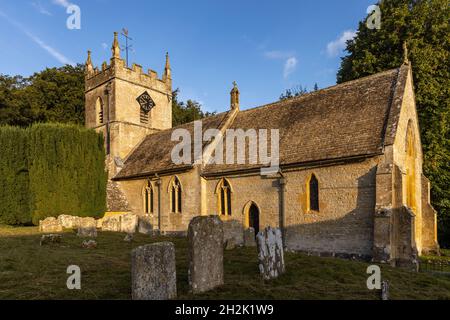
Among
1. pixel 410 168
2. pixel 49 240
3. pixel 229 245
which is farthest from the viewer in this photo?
pixel 410 168

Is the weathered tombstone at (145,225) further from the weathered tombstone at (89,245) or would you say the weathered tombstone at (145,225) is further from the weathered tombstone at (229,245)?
the weathered tombstone at (229,245)

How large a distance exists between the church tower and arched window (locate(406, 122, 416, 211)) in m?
20.7

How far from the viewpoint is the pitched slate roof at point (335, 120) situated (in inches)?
590

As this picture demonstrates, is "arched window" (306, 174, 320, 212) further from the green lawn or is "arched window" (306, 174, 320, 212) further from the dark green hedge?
the dark green hedge

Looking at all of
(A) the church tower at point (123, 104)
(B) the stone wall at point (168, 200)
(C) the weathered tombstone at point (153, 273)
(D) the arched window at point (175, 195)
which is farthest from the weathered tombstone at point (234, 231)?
(A) the church tower at point (123, 104)

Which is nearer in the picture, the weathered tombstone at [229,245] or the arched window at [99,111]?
the weathered tombstone at [229,245]

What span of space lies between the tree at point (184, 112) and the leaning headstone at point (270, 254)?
42395mm

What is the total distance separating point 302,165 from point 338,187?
203 centimetres

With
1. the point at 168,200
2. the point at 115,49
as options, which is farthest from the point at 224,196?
the point at 115,49

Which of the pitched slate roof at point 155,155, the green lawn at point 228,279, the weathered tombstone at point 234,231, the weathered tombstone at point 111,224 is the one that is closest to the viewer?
the green lawn at point 228,279

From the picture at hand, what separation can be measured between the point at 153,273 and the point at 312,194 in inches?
426

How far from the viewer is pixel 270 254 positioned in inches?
355

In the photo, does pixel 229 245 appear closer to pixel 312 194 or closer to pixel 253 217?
pixel 253 217
